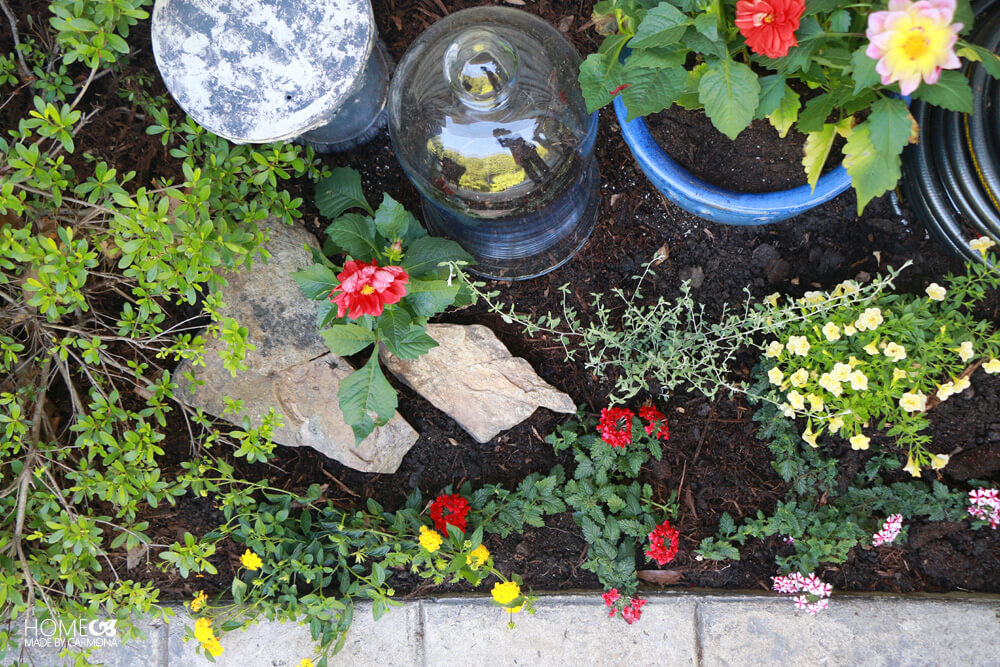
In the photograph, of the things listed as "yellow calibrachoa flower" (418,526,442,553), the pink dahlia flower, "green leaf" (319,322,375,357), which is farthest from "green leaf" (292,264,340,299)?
the pink dahlia flower

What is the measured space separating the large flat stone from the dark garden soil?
10cm

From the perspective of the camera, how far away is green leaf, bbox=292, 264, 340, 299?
191cm

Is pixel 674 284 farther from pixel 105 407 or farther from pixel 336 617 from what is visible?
pixel 105 407

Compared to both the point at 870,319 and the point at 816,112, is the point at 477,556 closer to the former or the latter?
the point at 870,319

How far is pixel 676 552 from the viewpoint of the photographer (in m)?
2.36

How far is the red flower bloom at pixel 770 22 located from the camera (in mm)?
1310

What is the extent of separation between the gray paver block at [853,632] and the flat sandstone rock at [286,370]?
54.7 inches

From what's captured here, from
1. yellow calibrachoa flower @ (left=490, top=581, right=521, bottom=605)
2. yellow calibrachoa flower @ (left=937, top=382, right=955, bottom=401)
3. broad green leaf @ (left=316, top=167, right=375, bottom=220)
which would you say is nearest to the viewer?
yellow calibrachoa flower @ (left=937, top=382, right=955, bottom=401)

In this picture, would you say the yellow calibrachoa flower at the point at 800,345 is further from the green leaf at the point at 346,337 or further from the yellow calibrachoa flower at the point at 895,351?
the green leaf at the point at 346,337

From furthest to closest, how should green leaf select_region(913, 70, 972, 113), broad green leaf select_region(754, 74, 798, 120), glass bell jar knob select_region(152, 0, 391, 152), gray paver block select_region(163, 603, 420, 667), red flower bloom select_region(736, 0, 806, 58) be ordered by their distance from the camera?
gray paver block select_region(163, 603, 420, 667) → glass bell jar knob select_region(152, 0, 391, 152) → broad green leaf select_region(754, 74, 798, 120) → green leaf select_region(913, 70, 972, 113) → red flower bloom select_region(736, 0, 806, 58)

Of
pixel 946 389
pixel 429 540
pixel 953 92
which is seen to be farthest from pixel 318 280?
pixel 946 389

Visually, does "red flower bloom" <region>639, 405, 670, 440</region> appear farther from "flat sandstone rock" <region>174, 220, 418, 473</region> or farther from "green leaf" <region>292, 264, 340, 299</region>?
"green leaf" <region>292, 264, 340, 299</region>

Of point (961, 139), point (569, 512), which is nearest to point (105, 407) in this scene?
point (569, 512)

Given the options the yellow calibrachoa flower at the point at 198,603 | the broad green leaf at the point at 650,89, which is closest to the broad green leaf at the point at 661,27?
the broad green leaf at the point at 650,89
